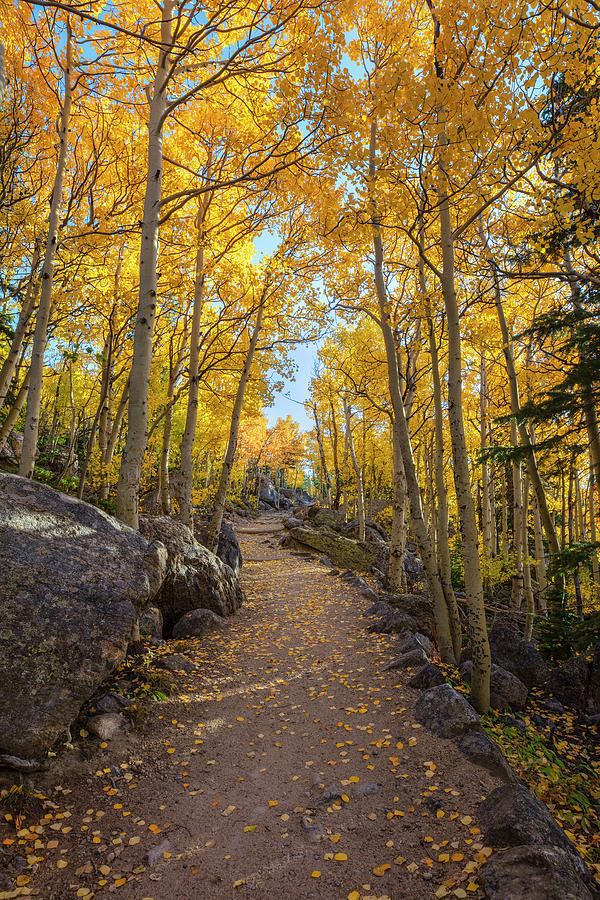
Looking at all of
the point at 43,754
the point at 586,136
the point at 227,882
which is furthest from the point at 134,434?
the point at 586,136

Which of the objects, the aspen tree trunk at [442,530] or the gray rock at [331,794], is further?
the aspen tree trunk at [442,530]

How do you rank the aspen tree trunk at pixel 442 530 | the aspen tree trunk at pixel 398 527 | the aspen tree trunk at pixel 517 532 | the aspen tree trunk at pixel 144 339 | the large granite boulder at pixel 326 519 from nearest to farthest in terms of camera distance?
the aspen tree trunk at pixel 144 339
the aspen tree trunk at pixel 442 530
the aspen tree trunk at pixel 517 532
the aspen tree trunk at pixel 398 527
the large granite boulder at pixel 326 519

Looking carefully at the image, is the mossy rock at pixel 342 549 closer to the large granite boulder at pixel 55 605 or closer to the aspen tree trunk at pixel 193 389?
the aspen tree trunk at pixel 193 389

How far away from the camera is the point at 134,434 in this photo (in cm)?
490

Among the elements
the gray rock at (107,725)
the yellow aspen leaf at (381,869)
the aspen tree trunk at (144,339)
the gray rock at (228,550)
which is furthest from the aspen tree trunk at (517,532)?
the gray rock at (107,725)

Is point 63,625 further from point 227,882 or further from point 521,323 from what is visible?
point 521,323

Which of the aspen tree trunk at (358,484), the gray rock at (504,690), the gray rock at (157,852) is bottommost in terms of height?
the gray rock at (504,690)

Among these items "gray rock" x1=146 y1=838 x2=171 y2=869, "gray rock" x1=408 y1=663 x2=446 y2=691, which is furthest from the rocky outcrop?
"gray rock" x1=146 y1=838 x2=171 y2=869

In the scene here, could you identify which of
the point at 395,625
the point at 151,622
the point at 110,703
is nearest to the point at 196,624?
the point at 151,622

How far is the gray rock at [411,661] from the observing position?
5.18m

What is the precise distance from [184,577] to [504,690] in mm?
4772

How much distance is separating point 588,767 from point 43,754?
5.39m

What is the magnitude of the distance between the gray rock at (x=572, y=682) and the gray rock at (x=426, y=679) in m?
3.08

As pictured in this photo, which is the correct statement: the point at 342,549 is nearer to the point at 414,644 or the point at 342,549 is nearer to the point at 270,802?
the point at 414,644
